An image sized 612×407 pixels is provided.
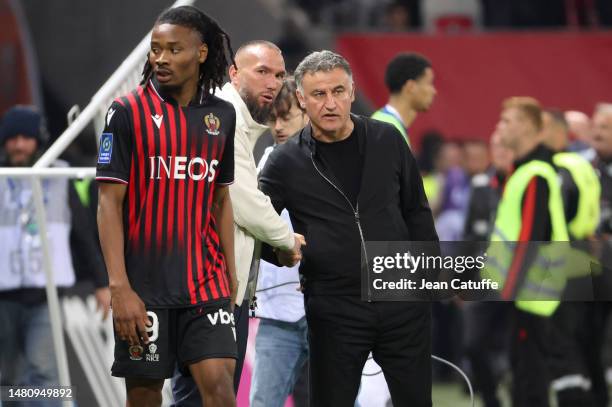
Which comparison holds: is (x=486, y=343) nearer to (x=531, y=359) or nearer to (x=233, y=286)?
(x=531, y=359)

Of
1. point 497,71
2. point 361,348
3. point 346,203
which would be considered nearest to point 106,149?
point 346,203

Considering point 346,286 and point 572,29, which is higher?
point 572,29

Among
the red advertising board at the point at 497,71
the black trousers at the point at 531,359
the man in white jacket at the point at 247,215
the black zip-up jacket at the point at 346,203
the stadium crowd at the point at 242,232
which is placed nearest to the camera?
the stadium crowd at the point at 242,232

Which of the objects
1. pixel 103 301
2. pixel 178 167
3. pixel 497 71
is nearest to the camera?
pixel 178 167

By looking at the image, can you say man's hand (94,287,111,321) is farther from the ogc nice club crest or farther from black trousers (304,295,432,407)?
the ogc nice club crest

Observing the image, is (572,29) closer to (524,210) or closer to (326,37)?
(326,37)

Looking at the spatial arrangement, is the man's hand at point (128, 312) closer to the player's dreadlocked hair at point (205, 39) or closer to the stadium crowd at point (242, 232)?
the stadium crowd at point (242, 232)

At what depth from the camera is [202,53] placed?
16.9ft

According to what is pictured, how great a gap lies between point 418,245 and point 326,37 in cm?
763

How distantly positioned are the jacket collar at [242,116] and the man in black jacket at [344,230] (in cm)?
15

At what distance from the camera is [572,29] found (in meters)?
14.3

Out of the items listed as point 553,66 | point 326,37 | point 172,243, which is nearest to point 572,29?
point 553,66

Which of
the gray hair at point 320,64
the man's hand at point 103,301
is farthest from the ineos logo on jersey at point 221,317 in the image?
the man's hand at point 103,301

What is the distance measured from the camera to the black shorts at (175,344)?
4.97 meters
